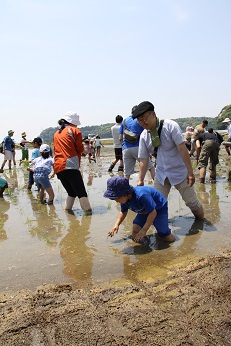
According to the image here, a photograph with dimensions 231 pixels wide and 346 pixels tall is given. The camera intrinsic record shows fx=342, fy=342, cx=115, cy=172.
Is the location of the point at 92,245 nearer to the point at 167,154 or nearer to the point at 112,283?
the point at 112,283

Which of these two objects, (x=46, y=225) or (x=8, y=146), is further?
(x=8, y=146)

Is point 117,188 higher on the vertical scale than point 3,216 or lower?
higher

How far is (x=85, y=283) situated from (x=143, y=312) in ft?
2.86

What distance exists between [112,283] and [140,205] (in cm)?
112

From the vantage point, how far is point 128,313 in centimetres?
274

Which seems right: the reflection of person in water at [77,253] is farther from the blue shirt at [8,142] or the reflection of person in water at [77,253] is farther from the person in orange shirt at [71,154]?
the blue shirt at [8,142]

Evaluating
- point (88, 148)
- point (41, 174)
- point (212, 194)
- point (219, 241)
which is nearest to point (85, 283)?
point (219, 241)

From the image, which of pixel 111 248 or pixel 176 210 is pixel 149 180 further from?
pixel 111 248

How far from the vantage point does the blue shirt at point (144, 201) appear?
4.11 metres

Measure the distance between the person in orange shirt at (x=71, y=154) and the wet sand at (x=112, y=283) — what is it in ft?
1.79

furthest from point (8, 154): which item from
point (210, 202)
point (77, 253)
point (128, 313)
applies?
point (128, 313)

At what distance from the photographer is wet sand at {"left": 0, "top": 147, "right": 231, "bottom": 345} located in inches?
98.2

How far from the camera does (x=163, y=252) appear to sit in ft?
13.6

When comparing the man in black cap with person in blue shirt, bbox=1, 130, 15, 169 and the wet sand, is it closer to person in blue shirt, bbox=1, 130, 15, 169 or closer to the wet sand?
the wet sand
